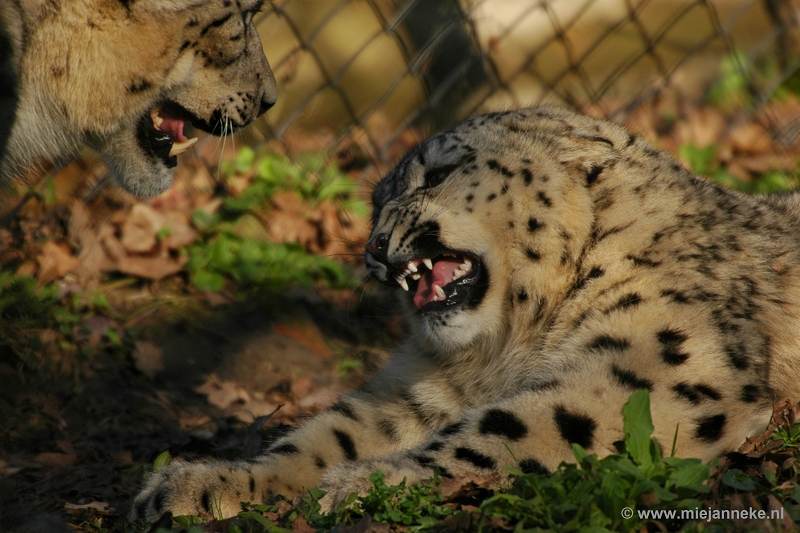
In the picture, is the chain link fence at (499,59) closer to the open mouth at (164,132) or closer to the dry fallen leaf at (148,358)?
the dry fallen leaf at (148,358)

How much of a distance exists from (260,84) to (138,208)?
232 cm

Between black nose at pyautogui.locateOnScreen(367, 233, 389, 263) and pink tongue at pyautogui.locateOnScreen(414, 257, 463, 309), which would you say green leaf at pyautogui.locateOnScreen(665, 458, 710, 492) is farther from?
black nose at pyautogui.locateOnScreen(367, 233, 389, 263)

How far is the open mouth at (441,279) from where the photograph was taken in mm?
3760

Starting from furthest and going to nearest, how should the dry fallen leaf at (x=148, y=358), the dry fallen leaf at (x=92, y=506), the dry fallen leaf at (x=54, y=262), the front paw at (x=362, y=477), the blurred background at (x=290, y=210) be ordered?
the dry fallen leaf at (x=54, y=262) < the dry fallen leaf at (x=148, y=358) < the blurred background at (x=290, y=210) < the dry fallen leaf at (x=92, y=506) < the front paw at (x=362, y=477)

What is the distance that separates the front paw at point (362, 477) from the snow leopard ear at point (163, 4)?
1979 millimetres

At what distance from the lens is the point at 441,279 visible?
153 inches

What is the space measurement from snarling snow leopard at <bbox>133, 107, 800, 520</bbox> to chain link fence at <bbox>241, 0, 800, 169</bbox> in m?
2.80

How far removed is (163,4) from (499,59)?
434 centimetres

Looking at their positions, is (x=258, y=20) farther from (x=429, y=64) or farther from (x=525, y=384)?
(x=525, y=384)

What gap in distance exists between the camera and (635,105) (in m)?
7.61

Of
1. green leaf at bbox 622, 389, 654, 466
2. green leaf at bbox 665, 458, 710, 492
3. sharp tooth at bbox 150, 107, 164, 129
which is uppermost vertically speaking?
sharp tooth at bbox 150, 107, 164, 129

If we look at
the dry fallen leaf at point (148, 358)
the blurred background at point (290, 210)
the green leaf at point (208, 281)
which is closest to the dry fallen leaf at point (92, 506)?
the blurred background at point (290, 210)

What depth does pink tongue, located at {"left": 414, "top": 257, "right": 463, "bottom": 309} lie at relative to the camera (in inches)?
151

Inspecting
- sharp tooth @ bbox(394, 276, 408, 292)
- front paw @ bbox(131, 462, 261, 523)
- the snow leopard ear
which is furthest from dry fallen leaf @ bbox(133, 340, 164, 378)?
the snow leopard ear
